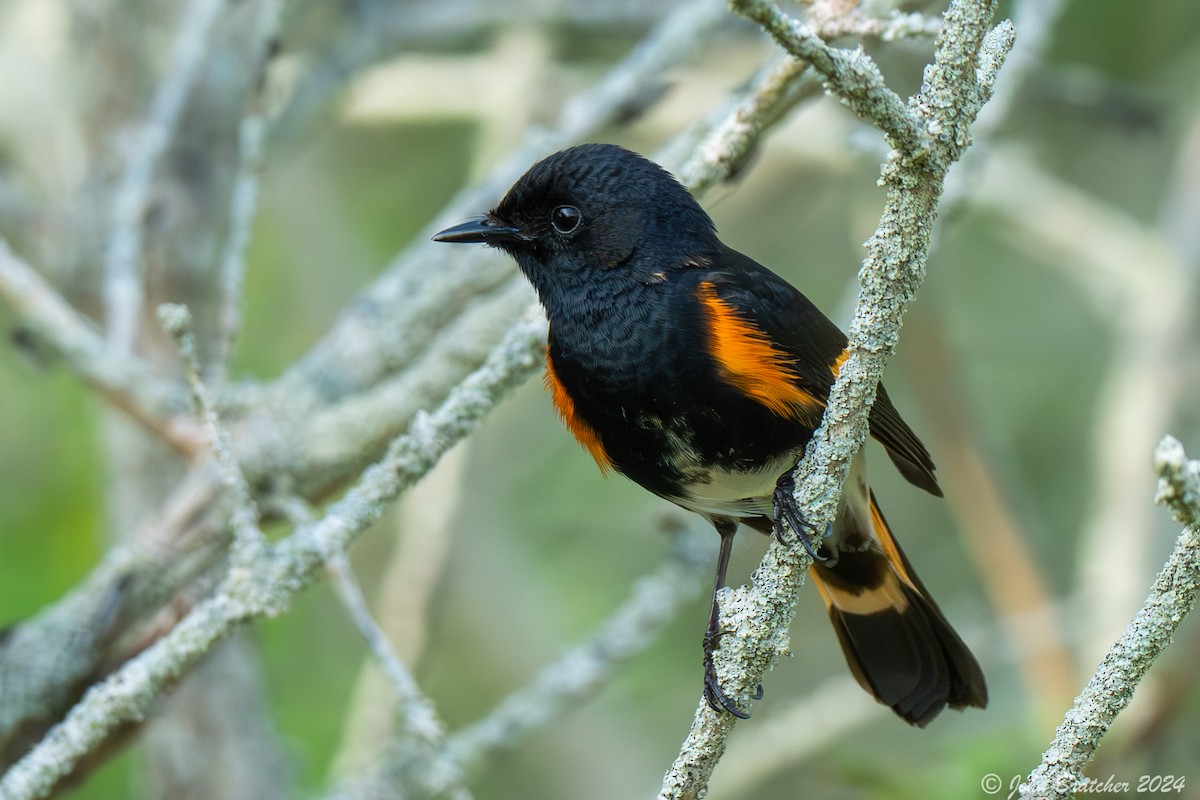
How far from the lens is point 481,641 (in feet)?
17.1

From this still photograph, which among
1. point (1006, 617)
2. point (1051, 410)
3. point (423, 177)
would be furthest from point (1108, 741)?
Answer: point (423, 177)

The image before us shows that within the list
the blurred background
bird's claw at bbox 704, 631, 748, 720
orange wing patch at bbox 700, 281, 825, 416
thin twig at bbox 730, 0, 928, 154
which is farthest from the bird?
thin twig at bbox 730, 0, 928, 154

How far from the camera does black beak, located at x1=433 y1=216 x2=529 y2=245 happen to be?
3227mm

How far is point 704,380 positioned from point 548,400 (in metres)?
2.89

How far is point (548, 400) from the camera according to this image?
562 cm

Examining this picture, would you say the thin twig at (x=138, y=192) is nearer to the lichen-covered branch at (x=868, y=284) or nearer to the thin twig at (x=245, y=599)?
the thin twig at (x=245, y=599)

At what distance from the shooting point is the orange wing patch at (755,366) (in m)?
2.77

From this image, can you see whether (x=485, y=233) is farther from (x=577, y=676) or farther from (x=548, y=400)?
(x=548, y=400)

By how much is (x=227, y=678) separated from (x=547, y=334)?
178 centimetres

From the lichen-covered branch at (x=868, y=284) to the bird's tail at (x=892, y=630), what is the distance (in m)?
0.98

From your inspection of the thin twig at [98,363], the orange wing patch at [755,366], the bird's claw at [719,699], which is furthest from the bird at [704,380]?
the thin twig at [98,363]

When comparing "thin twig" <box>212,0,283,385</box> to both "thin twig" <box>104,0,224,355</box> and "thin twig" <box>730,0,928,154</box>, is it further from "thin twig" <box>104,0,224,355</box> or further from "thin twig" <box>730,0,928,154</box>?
"thin twig" <box>730,0,928,154</box>

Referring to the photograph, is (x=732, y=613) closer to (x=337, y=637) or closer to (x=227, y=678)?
(x=227, y=678)

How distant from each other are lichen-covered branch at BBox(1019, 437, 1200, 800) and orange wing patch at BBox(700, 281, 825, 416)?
0.99 metres
